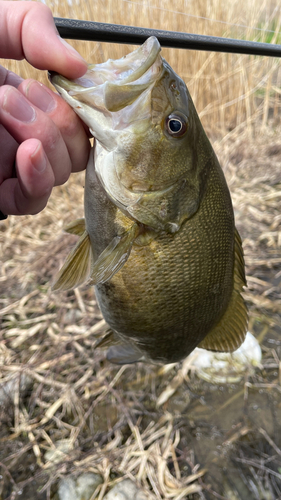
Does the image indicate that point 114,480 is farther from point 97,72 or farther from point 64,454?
point 97,72

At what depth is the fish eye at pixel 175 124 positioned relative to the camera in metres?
1.02

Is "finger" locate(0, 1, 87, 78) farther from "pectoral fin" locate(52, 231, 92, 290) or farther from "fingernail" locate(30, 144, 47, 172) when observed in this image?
"pectoral fin" locate(52, 231, 92, 290)

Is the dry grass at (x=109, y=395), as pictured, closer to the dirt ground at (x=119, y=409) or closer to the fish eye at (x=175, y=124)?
the dirt ground at (x=119, y=409)

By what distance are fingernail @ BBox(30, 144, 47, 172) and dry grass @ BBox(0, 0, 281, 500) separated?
185 centimetres

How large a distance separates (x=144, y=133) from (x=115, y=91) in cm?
14

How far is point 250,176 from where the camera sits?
461 cm

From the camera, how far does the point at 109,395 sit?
8.27ft

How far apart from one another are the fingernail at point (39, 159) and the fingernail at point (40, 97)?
144 mm

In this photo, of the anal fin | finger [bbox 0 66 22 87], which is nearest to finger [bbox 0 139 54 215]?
finger [bbox 0 66 22 87]

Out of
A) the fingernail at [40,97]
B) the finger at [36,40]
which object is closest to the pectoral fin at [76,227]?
the fingernail at [40,97]

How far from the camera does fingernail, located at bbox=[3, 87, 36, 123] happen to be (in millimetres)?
981

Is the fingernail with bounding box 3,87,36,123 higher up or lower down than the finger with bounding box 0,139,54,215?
higher up

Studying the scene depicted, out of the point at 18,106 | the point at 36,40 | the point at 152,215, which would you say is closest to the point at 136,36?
the point at 36,40

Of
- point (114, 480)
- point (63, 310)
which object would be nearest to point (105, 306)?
point (114, 480)
